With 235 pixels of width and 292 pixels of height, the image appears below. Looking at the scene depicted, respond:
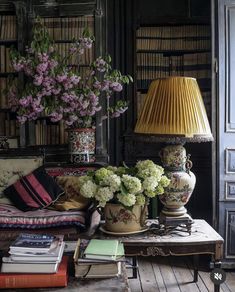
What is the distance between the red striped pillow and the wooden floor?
0.87 metres

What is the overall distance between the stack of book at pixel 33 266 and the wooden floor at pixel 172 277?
1.37 metres

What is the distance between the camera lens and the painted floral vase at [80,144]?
12.1 ft

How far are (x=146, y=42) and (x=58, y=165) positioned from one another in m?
1.43

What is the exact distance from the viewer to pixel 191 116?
2520mm

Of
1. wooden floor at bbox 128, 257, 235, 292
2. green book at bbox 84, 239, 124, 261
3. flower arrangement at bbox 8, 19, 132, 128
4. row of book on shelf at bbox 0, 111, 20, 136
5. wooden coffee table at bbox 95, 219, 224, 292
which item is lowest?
wooden floor at bbox 128, 257, 235, 292

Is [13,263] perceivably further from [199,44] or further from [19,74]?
[199,44]

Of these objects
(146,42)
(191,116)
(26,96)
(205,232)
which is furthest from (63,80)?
(205,232)

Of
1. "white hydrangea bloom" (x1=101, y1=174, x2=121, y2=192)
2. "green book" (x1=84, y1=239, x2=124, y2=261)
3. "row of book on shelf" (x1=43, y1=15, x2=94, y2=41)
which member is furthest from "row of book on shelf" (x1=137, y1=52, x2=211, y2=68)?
"green book" (x1=84, y1=239, x2=124, y2=261)

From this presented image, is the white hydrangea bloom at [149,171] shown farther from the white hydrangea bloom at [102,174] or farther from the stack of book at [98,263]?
the stack of book at [98,263]

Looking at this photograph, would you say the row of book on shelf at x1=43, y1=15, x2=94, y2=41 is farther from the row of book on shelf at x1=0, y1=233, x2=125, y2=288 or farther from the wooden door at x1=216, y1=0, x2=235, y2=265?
the row of book on shelf at x1=0, y1=233, x2=125, y2=288

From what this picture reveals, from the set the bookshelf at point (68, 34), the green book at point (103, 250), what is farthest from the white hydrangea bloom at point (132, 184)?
the bookshelf at point (68, 34)

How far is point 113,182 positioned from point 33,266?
29.3 inches

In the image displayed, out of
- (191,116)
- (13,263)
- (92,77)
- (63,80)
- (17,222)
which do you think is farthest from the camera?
(92,77)

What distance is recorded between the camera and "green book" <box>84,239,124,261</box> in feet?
6.43
